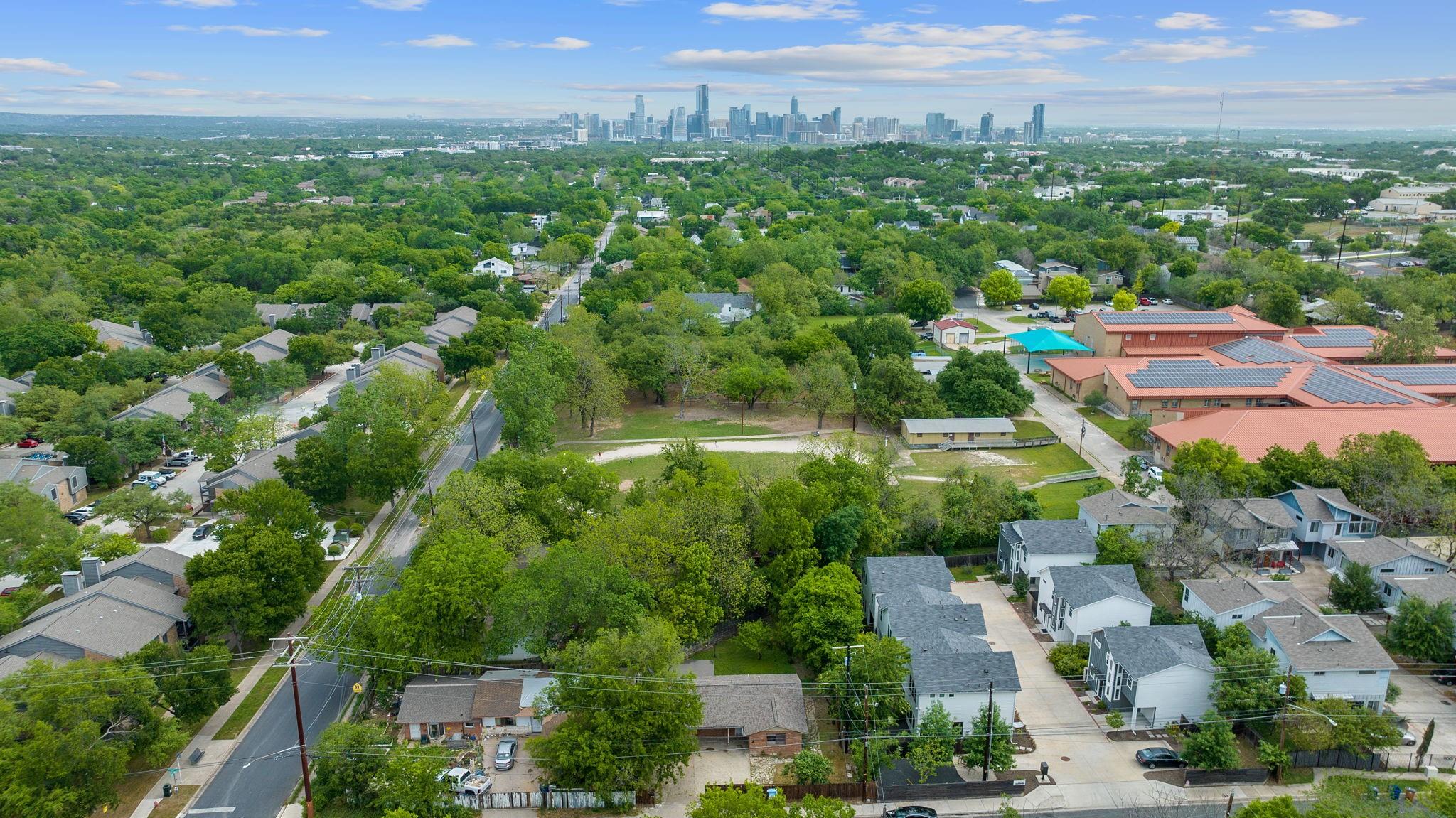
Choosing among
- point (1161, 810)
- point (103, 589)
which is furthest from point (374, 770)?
point (1161, 810)

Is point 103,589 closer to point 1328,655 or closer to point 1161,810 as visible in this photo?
point 1161,810

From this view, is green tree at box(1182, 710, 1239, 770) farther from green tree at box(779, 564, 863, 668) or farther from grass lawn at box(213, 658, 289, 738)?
grass lawn at box(213, 658, 289, 738)

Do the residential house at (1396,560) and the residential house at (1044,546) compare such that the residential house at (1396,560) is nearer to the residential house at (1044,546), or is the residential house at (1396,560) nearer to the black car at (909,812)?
the residential house at (1044,546)

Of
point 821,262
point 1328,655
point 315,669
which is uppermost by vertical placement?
point 821,262

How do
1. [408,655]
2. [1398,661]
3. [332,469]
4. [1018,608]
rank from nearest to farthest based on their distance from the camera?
[408,655]
[1398,661]
[1018,608]
[332,469]

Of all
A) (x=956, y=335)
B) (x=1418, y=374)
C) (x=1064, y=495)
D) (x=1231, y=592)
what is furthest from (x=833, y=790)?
(x=956, y=335)

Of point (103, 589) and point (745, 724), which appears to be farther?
point (103, 589)

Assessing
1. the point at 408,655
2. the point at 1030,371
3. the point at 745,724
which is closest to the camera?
the point at 745,724
